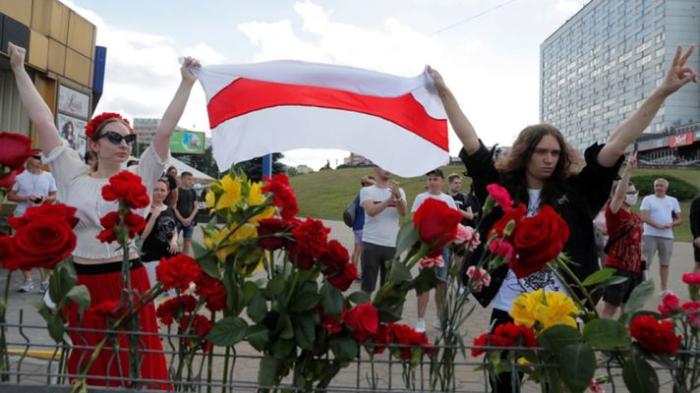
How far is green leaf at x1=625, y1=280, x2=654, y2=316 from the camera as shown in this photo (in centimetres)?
145

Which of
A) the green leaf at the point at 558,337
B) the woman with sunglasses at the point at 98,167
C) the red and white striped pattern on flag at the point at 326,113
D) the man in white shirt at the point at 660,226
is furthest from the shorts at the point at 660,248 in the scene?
the green leaf at the point at 558,337

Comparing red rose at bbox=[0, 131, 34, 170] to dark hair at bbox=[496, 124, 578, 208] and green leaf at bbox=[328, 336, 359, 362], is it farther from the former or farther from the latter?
dark hair at bbox=[496, 124, 578, 208]

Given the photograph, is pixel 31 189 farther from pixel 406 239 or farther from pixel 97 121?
pixel 406 239

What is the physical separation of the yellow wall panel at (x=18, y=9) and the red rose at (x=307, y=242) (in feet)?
39.1

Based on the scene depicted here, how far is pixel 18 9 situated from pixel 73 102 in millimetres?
2642

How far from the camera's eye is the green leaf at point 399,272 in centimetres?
141

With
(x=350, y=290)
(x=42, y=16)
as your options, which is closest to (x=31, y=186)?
(x=350, y=290)

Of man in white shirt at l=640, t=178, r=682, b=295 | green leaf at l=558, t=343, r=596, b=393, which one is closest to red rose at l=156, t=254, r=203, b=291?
green leaf at l=558, t=343, r=596, b=393

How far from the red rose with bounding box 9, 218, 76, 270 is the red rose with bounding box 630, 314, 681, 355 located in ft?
4.59

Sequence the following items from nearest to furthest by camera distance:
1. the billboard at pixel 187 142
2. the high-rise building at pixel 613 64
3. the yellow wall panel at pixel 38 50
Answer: the yellow wall panel at pixel 38 50 → the billboard at pixel 187 142 → the high-rise building at pixel 613 64

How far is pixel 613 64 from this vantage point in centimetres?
8631

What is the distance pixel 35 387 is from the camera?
1430 millimetres

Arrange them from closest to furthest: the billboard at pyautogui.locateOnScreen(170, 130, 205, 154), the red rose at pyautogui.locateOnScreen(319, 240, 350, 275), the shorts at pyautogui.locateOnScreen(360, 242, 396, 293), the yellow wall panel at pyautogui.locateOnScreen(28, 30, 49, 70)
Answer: the red rose at pyautogui.locateOnScreen(319, 240, 350, 275) → the shorts at pyautogui.locateOnScreen(360, 242, 396, 293) → the yellow wall panel at pyautogui.locateOnScreen(28, 30, 49, 70) → the billboard at pyautogui.locateOnScreen(170, 130, 205, 154)

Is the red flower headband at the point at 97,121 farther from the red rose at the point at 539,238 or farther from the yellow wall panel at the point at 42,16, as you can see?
the yellow wall panel at the point at 42,16
